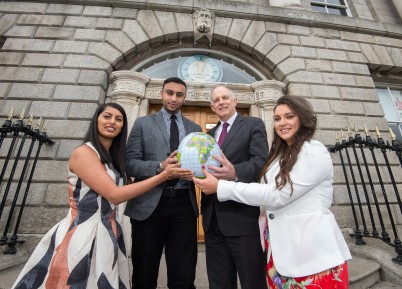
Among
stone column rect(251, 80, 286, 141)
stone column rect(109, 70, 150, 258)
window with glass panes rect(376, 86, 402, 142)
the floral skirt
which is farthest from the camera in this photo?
window with glass panes rect(376, 86, 402, 142)

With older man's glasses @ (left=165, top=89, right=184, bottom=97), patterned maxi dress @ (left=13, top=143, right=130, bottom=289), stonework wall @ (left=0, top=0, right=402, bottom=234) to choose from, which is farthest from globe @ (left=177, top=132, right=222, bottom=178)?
stonework wall @ (left=0, top=0, right=402, bottom=234)

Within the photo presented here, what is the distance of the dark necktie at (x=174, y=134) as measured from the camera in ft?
7.29

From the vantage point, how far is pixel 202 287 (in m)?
2.56

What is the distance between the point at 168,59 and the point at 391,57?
21.1 feet

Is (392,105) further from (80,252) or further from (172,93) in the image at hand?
(80,252)

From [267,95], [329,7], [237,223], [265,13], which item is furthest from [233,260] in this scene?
[329,7]

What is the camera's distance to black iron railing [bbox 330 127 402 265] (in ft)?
11.4

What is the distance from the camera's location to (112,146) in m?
1.97

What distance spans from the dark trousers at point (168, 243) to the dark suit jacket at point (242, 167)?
0.22 meters

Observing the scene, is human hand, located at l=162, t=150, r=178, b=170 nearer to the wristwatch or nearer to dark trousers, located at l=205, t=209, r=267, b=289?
the wristwatch

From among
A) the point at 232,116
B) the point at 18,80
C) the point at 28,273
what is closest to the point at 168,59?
the point at 18,80

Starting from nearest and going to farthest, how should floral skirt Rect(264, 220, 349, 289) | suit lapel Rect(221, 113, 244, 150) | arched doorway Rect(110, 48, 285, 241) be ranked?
1. floral skirt Rect(264, 220, 349, 289)
2. suit lapel Rect(221, 113, 244, 150)
3. arched doorway Rect(110, 48, 285, 241)

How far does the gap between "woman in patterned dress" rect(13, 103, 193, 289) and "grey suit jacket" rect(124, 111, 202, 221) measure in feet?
0.70

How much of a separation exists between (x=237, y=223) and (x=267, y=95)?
13.2ft
